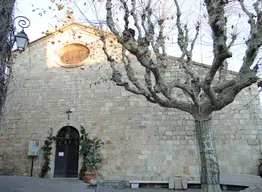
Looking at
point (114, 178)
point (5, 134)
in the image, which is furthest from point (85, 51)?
point (114, 178)

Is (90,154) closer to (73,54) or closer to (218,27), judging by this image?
(73,54)

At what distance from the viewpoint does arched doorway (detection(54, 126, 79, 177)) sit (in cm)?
941

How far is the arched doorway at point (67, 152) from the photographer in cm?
941

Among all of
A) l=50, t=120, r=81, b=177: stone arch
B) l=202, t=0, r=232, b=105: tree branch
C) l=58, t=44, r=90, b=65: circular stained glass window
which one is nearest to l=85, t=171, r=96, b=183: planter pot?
l=50, t=120, r=81, b=177: stone arch

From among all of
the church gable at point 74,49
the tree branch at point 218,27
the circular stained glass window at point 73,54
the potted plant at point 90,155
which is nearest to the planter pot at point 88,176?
the potted plant at point 90,155

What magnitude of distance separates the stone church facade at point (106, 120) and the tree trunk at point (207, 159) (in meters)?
3.83

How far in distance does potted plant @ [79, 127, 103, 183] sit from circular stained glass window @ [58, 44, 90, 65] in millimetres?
3552

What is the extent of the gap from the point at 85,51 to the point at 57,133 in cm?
379

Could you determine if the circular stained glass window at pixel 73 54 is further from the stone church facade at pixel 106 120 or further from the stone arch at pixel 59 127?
the stone arch at pixel 59 127

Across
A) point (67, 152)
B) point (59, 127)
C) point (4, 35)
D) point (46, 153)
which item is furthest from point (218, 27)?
point (46, 153)

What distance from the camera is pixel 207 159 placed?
15.9 feet

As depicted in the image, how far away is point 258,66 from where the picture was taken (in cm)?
513

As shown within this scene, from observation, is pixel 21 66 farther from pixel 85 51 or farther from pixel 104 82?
pixel 104 82

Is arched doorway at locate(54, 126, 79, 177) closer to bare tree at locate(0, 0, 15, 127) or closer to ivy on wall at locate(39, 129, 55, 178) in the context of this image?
ivy on wall at locate(39, 129, 55, 178)
